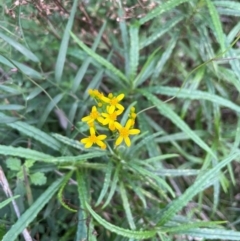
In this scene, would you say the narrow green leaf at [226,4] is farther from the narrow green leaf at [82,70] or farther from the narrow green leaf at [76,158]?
the narrow green leaf at [76,158]

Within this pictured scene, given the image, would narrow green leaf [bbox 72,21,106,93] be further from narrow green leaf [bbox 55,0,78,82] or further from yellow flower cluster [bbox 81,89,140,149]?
yellow flower cluster [bbox 81,89,140,149]

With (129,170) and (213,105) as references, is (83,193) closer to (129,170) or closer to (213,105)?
(129,170)

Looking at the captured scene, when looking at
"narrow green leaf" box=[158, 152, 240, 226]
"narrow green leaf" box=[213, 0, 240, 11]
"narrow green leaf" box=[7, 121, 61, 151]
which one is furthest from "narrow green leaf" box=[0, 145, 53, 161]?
"narrow green leaf" box=[213, 0, 240, 11]

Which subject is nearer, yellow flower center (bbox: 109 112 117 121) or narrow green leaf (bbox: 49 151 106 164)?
yellow flower center (bbox: 109 112 117 121)

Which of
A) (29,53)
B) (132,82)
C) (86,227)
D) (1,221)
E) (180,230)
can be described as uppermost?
(29,53)

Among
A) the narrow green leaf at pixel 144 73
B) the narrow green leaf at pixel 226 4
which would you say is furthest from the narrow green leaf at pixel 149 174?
the narrow green leaf at pixel 226 4

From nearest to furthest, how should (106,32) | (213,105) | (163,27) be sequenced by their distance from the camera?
(163,27) → (213,105) → (106,32)

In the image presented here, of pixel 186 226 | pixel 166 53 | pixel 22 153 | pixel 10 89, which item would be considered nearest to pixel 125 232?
pixel 186 226

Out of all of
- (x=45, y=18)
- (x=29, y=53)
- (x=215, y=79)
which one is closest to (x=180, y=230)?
(x=215, y=79)
